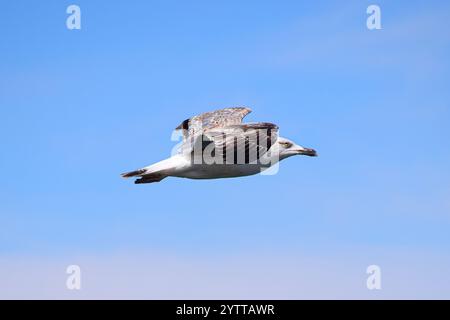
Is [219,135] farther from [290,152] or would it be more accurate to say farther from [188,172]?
[290,152]

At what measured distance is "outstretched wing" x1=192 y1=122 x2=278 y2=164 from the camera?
801 inches

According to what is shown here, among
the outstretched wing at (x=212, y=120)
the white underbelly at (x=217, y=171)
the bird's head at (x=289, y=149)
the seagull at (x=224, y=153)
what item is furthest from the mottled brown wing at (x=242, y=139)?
the outstretched wing at (x=212, y=120)

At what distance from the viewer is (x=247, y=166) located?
71.9ft

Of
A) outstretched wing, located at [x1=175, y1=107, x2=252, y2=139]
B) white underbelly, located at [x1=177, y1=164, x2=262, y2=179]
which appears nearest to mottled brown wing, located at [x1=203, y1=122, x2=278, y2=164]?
white underbelly, located at [x1=177, y1=164, x2=262, y2=179]

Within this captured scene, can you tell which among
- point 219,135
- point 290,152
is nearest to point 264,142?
point 219,135

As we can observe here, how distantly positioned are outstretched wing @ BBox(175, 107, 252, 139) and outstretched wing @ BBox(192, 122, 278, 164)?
281 cm

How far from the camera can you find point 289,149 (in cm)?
2384

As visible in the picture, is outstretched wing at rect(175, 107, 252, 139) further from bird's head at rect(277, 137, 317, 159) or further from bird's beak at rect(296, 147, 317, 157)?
bird's beak at rect(296, 147, 317, 157)

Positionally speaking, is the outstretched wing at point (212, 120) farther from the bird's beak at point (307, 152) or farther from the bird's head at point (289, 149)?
the bird's beak at point (307, 152)

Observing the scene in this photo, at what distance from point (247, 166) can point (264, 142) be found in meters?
1.35

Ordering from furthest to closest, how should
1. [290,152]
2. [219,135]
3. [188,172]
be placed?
[290,152] → [188,172] → [219,135]

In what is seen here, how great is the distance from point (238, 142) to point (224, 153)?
0.52 m

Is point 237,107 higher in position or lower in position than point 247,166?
higher

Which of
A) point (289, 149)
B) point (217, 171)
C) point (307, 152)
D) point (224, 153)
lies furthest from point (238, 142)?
point (307, 152)
